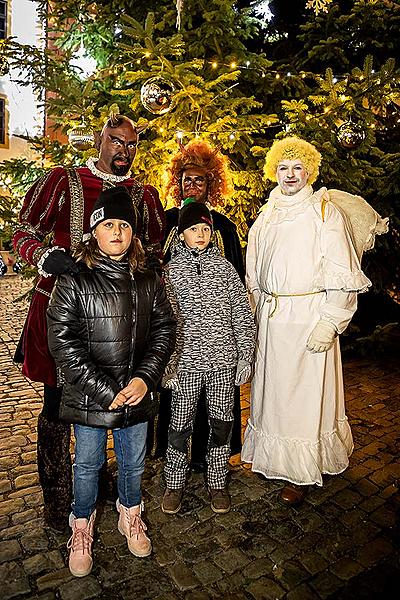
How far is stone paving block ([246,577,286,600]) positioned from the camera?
8.20ft

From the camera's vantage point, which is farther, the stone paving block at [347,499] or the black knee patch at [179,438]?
the stone paving block at [347,499]

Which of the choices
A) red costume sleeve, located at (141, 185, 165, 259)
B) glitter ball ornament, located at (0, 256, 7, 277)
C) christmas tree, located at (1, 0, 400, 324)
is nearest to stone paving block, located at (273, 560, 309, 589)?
red costume sleeve, located at (141, 185, 165, 259)

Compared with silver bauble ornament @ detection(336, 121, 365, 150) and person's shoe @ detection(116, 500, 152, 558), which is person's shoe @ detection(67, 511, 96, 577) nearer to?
person's shoe @ detection(116, 500, 152, 558)

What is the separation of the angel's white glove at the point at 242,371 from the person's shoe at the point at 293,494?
0.80 metres

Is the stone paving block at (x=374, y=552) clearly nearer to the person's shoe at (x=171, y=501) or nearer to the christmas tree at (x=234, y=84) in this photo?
the person's shoe at (x=171, y=501)

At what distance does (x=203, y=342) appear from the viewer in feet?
10.00

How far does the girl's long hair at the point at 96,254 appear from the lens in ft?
8.25

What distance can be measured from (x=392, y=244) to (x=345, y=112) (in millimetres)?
2774

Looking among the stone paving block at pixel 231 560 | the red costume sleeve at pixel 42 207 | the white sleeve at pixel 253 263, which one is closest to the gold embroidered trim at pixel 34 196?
the red costume sleeve at pixel 42 207

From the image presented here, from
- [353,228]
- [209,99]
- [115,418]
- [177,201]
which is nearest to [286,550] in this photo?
[115,418]

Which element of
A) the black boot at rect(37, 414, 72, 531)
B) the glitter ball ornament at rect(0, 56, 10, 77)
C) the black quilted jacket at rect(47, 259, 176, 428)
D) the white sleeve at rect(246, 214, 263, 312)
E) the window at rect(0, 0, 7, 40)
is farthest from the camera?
the window at rect(0, 0, 7, 40)

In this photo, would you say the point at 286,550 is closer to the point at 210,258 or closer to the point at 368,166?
the point at 210,258

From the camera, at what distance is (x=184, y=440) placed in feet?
10.5

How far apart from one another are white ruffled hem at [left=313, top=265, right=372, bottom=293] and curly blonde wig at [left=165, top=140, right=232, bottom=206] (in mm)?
959
